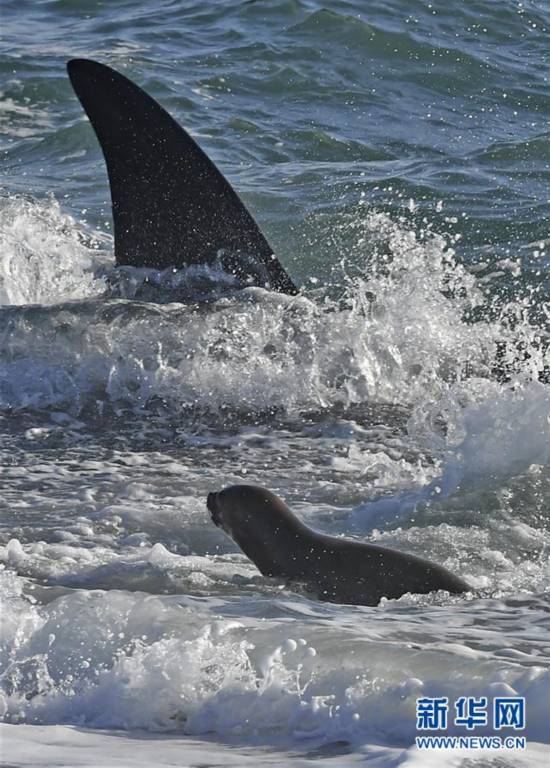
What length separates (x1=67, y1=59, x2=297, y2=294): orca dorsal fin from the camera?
7.09 m

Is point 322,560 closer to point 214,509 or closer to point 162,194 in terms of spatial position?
point 214,509

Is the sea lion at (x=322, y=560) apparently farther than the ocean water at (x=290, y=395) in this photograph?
Yes

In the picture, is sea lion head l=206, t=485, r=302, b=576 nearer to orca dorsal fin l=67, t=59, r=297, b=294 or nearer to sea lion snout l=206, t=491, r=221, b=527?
sea lion snout l=206, t=491, r=221, b=527

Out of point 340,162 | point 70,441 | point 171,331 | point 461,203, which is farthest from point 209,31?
point 70,441

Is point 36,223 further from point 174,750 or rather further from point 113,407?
point 174,750

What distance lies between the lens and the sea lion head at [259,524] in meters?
4.55

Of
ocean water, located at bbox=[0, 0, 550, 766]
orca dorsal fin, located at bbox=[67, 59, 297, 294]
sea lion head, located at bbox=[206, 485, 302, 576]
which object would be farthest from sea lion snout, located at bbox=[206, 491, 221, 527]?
orca dorsal fin, located at bbox=[67, 59, 297, 294]

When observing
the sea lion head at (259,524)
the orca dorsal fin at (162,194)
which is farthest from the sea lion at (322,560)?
the orca dorsal fin at (162,194)

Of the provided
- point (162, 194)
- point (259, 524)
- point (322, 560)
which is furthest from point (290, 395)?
point (322, 560)

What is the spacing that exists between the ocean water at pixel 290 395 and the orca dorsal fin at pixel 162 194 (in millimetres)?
159

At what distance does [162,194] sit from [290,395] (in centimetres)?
128

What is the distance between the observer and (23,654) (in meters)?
3.88

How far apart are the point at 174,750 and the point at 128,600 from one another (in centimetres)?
91

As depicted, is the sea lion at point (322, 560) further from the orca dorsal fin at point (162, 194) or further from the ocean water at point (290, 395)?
the orca dorsal fin at point (162, 194)
